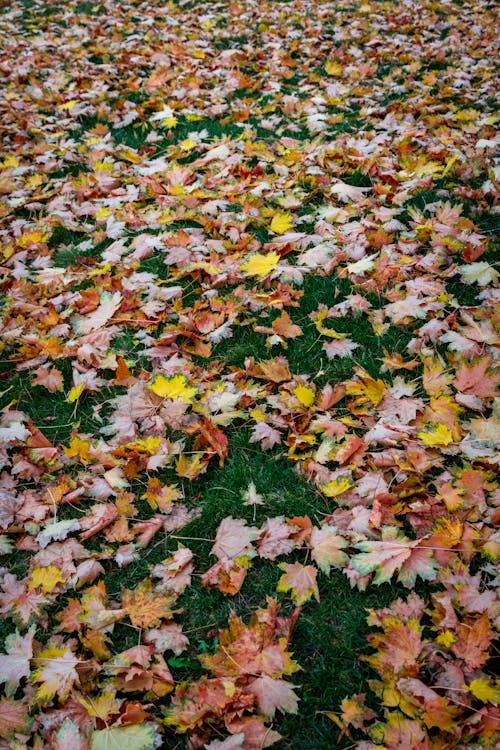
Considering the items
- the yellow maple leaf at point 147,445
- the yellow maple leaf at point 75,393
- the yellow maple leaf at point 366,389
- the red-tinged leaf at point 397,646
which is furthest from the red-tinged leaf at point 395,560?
the yellow maple leaf at point 75,393

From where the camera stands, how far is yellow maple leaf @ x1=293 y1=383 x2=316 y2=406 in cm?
228

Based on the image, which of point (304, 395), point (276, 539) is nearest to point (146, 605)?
point (276, 539)

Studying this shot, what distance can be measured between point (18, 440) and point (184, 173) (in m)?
2.33

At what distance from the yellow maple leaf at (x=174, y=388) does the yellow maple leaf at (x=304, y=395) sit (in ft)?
1.54

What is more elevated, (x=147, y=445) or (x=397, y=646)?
(x=147, y=445)

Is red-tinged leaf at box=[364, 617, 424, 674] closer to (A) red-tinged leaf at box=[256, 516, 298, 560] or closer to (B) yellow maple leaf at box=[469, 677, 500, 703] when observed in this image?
(B) yellow maple leaf at box=[469, 677, 500, 703]

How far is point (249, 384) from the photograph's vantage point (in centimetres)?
241

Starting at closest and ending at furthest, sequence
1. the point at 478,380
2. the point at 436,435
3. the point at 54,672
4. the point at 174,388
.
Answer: the point at 54,672
the point at 436,435
the point at 478,380
the point at 174,388

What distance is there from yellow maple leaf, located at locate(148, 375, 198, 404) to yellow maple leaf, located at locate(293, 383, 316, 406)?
47 cm

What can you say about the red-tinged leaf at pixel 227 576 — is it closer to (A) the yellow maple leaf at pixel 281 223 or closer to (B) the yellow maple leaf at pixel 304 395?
(B) the yellow maple leaf at pixel 304 395

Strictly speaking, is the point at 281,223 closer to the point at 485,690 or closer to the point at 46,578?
the point at 46,578

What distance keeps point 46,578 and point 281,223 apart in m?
2.37

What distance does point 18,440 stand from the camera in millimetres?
2355

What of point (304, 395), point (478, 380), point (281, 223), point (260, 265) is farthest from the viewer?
point (281, 223)
